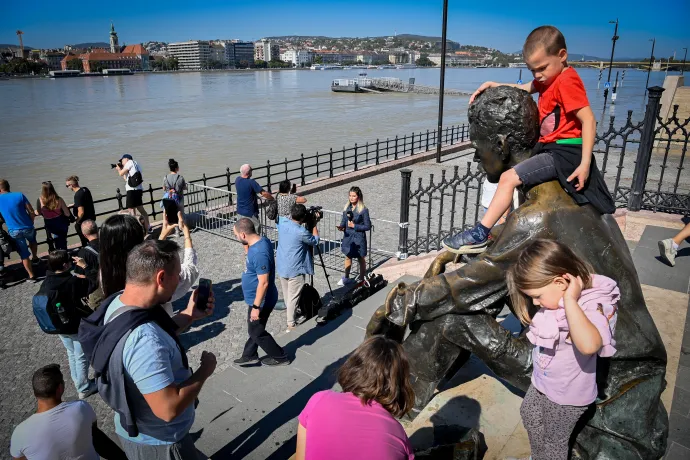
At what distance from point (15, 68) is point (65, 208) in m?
163

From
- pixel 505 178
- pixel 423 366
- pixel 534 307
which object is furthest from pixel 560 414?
pixel 505 178

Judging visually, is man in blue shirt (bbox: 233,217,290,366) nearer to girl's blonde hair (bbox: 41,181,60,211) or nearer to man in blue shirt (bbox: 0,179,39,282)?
man in blue shirt (bbox: 0,179,39,282)

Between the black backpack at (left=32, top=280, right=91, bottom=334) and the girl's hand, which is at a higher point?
the girl's hand

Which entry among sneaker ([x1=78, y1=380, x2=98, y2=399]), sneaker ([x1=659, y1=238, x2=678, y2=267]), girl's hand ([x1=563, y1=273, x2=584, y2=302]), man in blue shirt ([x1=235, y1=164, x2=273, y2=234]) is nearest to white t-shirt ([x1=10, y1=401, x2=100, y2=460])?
sneaker ([x1=78, y1=380, x2=98, y2=399])

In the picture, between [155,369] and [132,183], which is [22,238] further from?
[155,369]

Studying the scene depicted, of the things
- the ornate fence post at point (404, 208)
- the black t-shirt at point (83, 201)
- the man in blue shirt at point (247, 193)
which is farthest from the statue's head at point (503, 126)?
the black t-shirt at point (83, 201)

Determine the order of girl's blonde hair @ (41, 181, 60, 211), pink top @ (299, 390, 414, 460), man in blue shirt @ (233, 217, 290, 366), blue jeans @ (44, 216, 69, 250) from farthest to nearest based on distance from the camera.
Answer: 1. blue jeans @ (44, 216, 69, 250)
2. girl's blonde hair @ (41, 181, 60, 211)
3. man in blue shirt @ (233, 217, 290, 366)
4. pink top @ (299, 390, 414, 460)

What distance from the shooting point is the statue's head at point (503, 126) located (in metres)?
2.61

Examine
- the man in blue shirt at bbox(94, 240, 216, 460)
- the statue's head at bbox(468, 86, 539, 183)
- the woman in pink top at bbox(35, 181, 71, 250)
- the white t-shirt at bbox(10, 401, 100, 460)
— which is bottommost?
the woman in pink top at bbox(35, 181, 71, 250)

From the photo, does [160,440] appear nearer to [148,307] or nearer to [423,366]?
[148,307]

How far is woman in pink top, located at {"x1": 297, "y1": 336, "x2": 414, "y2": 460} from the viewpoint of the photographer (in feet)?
5.81

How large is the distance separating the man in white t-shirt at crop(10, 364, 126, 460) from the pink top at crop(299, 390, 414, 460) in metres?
1.89

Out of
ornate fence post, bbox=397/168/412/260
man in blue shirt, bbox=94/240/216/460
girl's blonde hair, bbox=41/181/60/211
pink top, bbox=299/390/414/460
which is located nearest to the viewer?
pink top, bbox=299/390/414/460

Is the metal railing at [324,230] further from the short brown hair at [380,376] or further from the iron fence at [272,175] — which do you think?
the short brown hair at [380,376]
